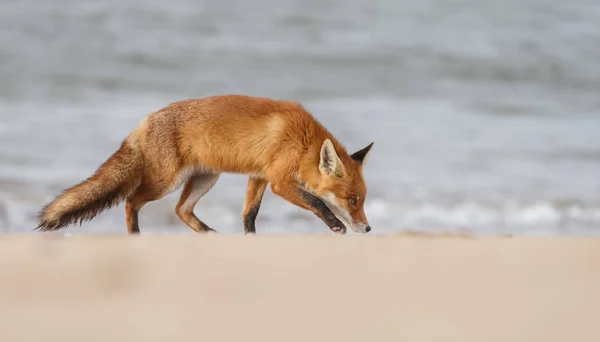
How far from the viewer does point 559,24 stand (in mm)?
14336

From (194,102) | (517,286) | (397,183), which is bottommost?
(397,183)

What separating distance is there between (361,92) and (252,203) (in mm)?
5626

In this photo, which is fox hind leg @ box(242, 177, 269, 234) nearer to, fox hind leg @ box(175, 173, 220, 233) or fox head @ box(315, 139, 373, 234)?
fox hind leg @ box(175, 173, 220, 233)

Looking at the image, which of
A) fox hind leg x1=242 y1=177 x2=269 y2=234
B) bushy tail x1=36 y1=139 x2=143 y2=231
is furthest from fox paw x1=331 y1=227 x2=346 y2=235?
bushy tail x1=36 y1=139 x2=143 y2=231

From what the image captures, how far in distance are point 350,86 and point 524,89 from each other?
226 cm

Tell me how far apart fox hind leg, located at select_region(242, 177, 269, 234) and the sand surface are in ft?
5.56

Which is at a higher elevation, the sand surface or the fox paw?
the sand surface

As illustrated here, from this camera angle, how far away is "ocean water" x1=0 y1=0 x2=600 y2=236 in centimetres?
765

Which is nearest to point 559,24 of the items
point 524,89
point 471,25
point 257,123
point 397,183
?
point 471,25

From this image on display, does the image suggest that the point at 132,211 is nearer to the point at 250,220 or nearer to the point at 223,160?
the point at 223,160

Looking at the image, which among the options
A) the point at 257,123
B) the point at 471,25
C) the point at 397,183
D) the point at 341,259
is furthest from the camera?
the point at 471,25

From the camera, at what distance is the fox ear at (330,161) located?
18.7ft

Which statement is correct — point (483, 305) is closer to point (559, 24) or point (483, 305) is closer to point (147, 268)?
point (147, 268)

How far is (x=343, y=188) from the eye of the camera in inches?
231
